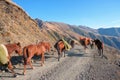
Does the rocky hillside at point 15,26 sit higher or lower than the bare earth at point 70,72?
higher

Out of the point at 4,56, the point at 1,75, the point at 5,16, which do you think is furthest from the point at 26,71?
the point at 5,16

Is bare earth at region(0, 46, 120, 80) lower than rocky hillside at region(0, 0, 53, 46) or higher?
lower

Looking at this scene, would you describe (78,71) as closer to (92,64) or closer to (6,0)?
(92,64)

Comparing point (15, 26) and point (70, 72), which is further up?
point (15, 26)

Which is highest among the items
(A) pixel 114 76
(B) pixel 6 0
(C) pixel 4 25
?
(B) pixel 6 0

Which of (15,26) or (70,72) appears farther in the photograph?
(15,26)

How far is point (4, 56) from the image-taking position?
60.8 ft

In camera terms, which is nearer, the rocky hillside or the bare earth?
the bare earth

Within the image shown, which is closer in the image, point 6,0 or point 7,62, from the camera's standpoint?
point 7,62

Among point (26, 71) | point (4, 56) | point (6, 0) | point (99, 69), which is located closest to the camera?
point (4, 56)

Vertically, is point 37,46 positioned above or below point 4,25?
below

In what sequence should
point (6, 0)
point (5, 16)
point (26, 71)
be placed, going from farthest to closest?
1. point (6, 0)
2. point (5, 16)
3. point (26, 71)

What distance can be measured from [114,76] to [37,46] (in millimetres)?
8127

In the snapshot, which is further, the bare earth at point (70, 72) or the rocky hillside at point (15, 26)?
the rocky hillside at point (15, 26)
